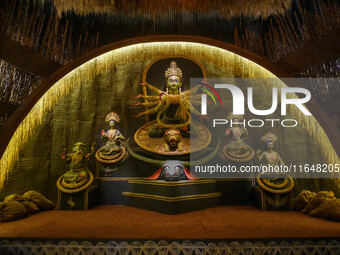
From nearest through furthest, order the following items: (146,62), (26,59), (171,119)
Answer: (26,59)
(171,119)
(146,62)

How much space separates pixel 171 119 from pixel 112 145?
976 millimetres

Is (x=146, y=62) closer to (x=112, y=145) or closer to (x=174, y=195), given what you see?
(x=112, y=145)

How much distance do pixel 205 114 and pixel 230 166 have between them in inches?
35.3

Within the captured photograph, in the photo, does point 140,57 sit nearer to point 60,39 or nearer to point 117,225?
point 60,39

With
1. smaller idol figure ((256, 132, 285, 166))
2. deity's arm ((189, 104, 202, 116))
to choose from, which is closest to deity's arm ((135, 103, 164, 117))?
deity's arm ((189, 104, 202, 116))

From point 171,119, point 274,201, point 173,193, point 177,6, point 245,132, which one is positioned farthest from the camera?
point 171,119

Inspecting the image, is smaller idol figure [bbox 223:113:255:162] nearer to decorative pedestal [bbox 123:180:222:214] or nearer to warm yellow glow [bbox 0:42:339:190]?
decorative pedestal [bbox 123:180:222:214]

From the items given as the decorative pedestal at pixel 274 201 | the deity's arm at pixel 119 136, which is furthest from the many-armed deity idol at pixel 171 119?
the decorative pedestal at pixel 274 201

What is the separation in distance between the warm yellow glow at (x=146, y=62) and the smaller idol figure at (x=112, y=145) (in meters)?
0.81

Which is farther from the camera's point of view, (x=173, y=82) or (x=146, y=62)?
(x=146, y=62)

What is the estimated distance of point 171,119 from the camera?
3525mm

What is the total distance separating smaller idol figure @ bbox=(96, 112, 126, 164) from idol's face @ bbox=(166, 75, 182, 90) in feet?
3.15

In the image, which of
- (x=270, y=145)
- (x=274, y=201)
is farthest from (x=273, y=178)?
(x=270, y=145)

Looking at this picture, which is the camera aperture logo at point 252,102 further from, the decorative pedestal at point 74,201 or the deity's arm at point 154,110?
the decorative pedestal at point 74,201
